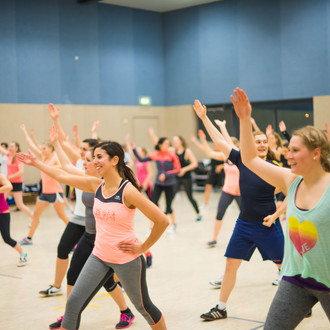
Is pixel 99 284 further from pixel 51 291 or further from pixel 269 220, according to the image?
pixel 51 291

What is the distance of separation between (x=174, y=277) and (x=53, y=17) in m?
12.2

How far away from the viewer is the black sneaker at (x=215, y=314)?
526cm

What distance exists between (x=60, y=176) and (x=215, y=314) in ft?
7.28

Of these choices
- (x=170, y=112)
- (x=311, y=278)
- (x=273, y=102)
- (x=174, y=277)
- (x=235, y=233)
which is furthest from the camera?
(x=170, y=112)

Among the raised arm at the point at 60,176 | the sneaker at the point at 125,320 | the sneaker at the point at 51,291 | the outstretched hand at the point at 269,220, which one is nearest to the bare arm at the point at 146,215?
the raised arm at the point at 60,176

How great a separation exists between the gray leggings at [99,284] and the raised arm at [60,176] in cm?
67

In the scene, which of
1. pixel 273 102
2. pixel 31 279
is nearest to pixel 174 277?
pixel 31 279

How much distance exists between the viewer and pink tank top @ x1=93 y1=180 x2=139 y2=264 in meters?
3.88

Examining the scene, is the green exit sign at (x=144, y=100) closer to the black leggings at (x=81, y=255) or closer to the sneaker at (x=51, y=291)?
the sneaker at (x=51, y=291)

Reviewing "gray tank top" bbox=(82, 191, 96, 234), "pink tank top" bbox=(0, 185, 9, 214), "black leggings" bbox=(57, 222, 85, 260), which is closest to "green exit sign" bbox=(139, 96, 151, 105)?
"pink tank top" bbox=(0, 185, 9, 214)

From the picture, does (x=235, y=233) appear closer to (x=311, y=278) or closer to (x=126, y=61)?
(x=311, y=278)

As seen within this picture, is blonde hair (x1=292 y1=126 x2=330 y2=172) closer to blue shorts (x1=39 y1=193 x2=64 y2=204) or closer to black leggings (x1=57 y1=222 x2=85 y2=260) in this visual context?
black leggings (x1=57 y1=222 x2=85 y2=260)

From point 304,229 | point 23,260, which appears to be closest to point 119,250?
point 304,229

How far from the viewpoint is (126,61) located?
18.7m
